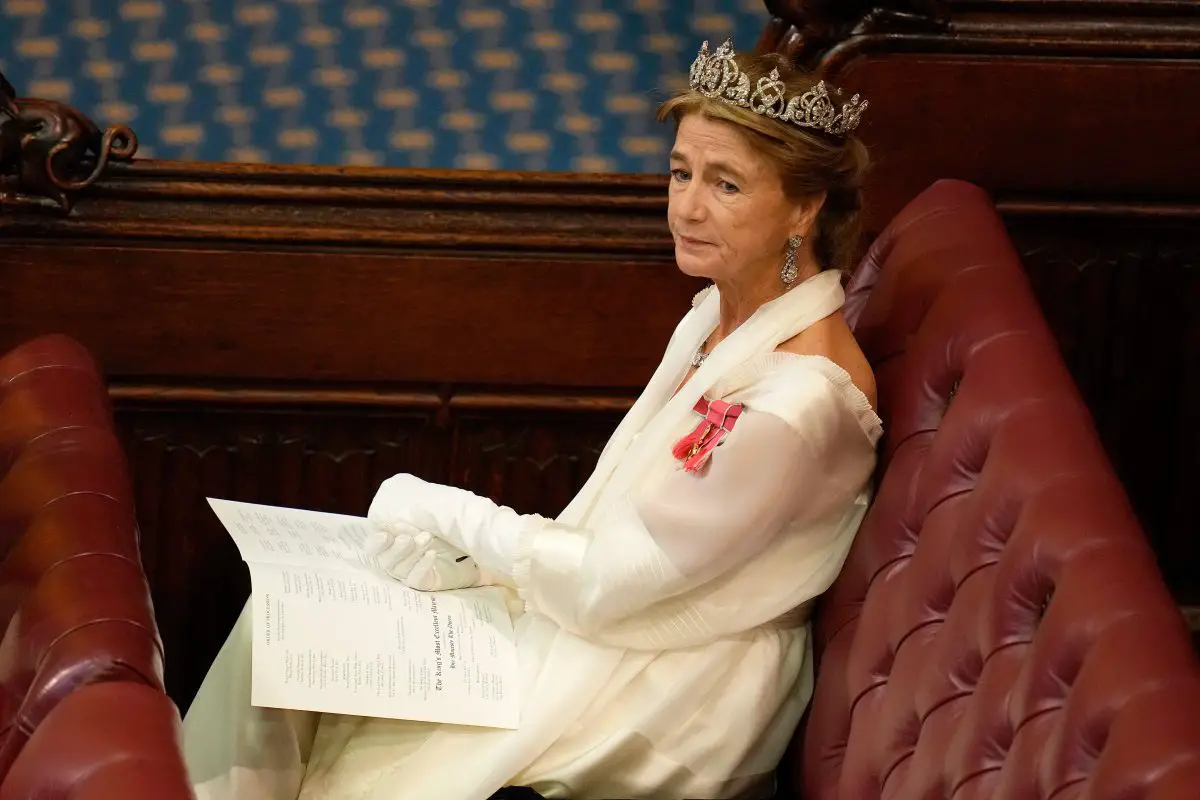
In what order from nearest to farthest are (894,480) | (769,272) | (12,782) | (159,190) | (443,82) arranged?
(12,782), (894,480), (769,272), (159,190), (443,82)

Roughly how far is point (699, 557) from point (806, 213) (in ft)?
1.43

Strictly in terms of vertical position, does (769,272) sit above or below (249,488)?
above

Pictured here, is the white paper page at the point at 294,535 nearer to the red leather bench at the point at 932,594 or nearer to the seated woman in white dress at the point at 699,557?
the seated woman in white dress at the point at 699,557

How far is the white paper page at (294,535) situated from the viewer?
6.59 feet

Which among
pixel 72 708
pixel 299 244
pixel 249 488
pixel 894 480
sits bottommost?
pixel 249 488

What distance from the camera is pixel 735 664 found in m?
1.95

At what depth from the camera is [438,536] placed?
6.77ft

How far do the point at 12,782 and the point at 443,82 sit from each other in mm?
1808

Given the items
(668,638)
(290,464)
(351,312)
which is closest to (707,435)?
(668,638)

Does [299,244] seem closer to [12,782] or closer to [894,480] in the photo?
[894,480]

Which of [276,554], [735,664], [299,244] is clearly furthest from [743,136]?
[299,244]

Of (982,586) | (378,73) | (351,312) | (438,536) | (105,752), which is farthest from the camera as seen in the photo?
(378,73)

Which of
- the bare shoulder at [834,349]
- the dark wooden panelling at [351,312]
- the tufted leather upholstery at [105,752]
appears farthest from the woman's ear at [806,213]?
the tufted leather upholstery at [105,752]

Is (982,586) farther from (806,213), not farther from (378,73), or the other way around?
(378,73)
